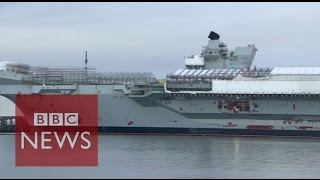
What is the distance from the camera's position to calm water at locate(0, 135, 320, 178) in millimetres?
24922

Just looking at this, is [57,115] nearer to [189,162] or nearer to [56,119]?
[56,119]

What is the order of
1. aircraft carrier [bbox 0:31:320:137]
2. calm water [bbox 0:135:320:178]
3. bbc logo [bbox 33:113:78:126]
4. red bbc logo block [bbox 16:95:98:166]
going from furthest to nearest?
bbc logo [bbox 33:113:78:126] → red bbc logo block [bbox 16:95:98:166] → aircraft carrier [bbox 0:31:320:137] → calm water [bbox 0:135:320:178]

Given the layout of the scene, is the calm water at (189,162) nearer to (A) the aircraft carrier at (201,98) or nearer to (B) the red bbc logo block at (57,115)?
(A) the aircraft carrier at (201,98)

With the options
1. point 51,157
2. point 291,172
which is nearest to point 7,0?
point 291,172

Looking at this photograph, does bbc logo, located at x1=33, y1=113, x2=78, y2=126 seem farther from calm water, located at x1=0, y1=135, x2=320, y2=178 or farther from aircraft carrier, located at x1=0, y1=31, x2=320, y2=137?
calm water, located at x1=0, y1=135, x2=320, y2=178

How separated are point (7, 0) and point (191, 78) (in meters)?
43.4

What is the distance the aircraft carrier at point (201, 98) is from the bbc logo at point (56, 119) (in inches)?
78.0

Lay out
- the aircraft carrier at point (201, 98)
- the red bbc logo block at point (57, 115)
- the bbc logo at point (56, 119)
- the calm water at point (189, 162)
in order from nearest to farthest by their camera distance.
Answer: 1. the calm water at point (189, 162)
2. the aircraft carrier at point (201, 98)
3. the red bbc logo block at point (57, 115)
4. the bbc logo at point (56, 119)

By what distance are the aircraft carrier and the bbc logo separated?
1982 millimetres

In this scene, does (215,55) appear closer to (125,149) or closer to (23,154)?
(125,149)

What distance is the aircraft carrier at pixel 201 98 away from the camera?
171 ft

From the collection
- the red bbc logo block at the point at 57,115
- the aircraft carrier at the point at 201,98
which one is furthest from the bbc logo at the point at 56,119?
the aircraft carrier at the point at 201,98

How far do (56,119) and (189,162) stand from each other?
27132 mm

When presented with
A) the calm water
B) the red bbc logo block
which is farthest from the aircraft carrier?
the calm water
